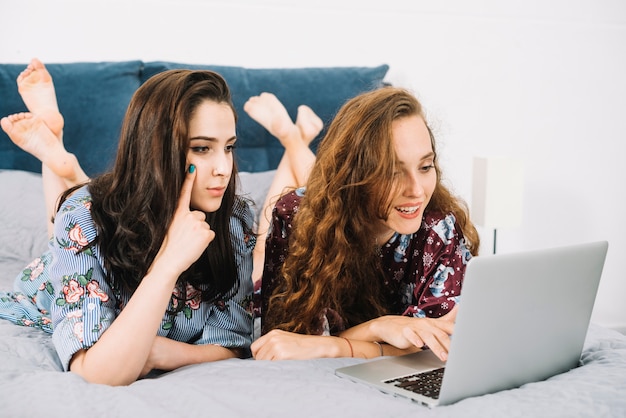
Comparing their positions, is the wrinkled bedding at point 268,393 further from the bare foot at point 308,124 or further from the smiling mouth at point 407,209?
the bare foot at point 308,124

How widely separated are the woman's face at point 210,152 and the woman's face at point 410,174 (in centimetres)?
37

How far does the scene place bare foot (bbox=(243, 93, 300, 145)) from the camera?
247cm

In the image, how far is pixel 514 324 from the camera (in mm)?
1090

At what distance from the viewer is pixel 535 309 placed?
3.62 feet

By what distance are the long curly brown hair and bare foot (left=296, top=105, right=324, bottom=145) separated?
843mm

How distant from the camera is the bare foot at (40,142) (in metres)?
2.18

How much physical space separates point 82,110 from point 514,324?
1.84 metres

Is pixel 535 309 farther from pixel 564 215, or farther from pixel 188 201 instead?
pixel 564 215

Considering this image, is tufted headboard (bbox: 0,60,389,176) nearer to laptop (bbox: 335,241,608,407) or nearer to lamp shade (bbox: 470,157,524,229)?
lamp shade (bbox: 470,157,524,229)

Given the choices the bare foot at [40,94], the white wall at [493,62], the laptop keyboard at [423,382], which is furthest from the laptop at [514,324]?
the white wall at [493,62]

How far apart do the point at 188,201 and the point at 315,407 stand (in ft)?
1.56

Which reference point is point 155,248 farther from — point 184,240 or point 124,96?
point 124,96

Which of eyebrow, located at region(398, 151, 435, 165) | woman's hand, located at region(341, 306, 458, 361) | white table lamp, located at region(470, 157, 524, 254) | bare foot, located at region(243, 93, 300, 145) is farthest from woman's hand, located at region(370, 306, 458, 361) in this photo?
white table lamp, located at region(470, 157, 524, 254)

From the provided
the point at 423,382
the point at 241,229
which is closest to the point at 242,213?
the point at 241,229
